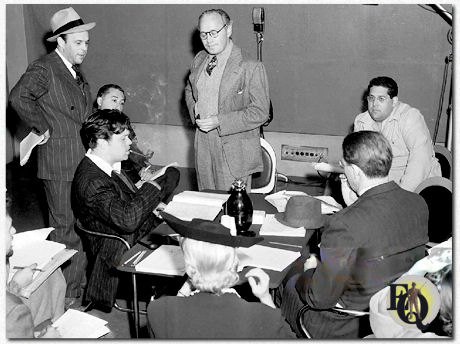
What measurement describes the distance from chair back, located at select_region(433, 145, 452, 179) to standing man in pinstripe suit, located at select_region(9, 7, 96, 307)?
2.56m

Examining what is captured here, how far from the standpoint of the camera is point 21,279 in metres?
2.69

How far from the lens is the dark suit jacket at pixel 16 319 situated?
211 cm

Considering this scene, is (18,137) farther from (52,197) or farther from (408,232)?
(408,232)

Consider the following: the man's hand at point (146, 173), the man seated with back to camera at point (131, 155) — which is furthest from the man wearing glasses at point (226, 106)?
the man's hand at point (146, 173)

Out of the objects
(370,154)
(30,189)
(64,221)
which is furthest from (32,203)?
(370,154)

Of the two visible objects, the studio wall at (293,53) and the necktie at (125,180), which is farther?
the studio wall at (293,53)

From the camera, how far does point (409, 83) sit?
5781 millimetres

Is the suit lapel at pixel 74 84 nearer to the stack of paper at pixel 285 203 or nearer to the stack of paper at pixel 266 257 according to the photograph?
the stack of paper at pixel 285 203

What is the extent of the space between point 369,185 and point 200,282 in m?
1.02

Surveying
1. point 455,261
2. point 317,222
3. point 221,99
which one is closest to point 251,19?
point 221,99

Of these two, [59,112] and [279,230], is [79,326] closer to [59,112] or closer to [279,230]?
[279,230]

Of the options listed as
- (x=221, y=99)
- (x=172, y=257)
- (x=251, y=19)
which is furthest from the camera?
(x=251, y=19)

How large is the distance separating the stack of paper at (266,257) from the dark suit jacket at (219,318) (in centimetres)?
66

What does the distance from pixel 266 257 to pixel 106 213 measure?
93 centimetres
